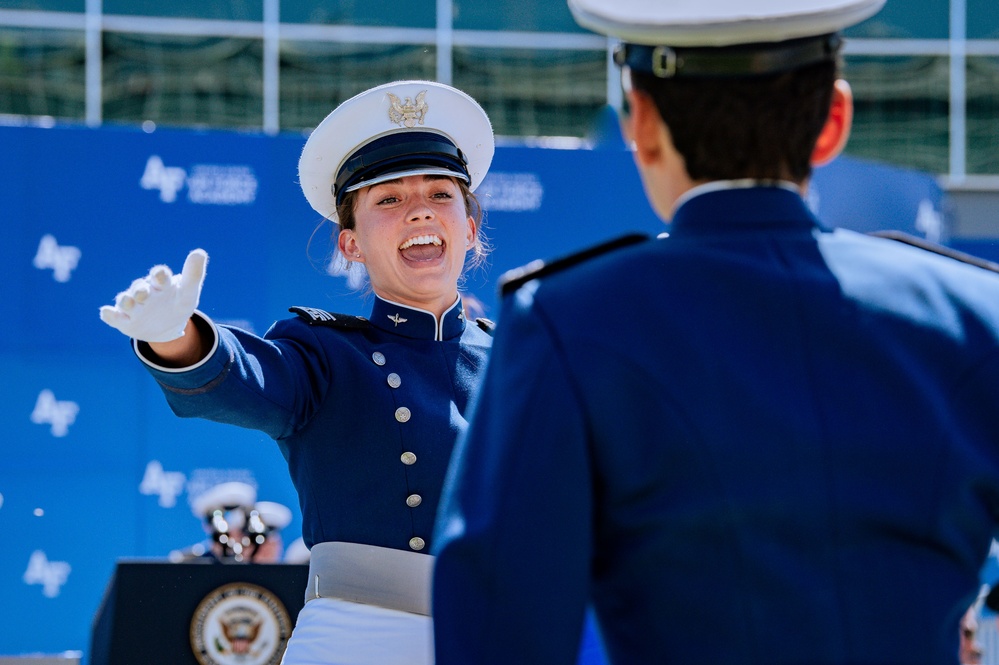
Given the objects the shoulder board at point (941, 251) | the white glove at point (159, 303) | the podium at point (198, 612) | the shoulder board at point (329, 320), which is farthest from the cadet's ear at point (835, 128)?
the podium at point (198, 612)

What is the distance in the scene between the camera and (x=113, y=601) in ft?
16.9

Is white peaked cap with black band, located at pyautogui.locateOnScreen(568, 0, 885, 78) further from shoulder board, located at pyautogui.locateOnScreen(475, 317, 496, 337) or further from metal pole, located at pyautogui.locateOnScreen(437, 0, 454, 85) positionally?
metal pole, located at pyautogui.locateOnScreen(437, 0, 454, 85)

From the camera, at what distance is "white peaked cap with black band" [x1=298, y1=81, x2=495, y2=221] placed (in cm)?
292

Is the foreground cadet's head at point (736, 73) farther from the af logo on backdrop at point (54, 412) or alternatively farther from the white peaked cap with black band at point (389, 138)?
A: the af logo on backdrop at point (54, 412)

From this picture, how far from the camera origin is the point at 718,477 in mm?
1348

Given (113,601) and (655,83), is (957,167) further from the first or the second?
(655,83)

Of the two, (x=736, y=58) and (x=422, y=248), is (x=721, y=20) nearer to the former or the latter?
(x=736, y=58)

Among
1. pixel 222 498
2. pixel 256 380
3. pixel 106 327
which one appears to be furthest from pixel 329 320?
pixel 106 327

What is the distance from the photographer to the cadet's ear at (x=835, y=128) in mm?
1525

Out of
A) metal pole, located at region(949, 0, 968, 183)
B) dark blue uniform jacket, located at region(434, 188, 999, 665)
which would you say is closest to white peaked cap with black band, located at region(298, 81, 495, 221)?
dark blue uniform jacket, located at region(434, 188, 999, 665)

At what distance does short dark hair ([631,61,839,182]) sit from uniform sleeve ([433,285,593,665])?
0.27 m

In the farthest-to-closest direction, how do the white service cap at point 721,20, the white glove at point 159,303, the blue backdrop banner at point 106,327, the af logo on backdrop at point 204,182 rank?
the af logo on backdrop at point 204,182 < the blue backdrop banner at point 106,327 < the white glove at point 159,303 < the white service cap at point 721,20

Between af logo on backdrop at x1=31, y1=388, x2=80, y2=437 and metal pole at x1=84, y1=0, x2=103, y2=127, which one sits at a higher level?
metal pole at x1=84, y1=0, x2=103, y2=127

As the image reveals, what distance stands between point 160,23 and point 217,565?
713 centimetres
